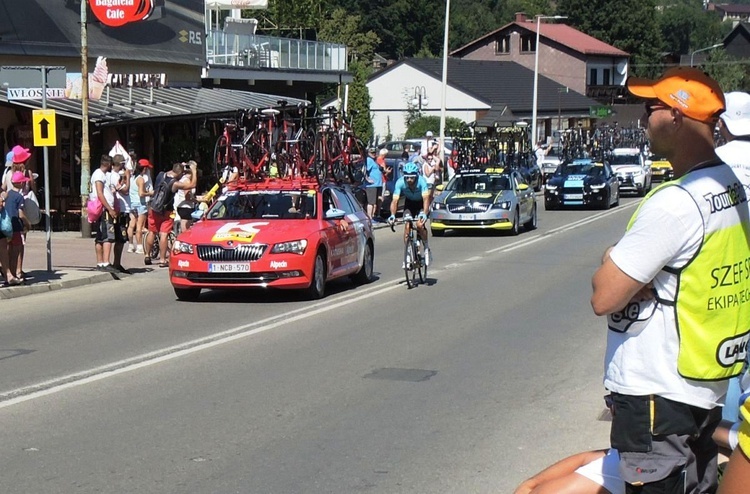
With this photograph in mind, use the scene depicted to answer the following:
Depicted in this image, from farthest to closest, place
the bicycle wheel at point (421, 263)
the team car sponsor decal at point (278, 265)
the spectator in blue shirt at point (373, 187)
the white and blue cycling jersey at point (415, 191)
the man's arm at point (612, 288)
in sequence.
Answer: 1. the spectator in blue shirt at point (373, 187)
2. the white and blue cycling jersey at point (415, 191)
3. the bicycle wheel at point (421, 263)
4. the team car sponsor decal at point (278, 265)
5. the man's arm at point (612, 288)

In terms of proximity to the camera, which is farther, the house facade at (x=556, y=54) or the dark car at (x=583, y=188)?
the house facade at (x=556, y=54)

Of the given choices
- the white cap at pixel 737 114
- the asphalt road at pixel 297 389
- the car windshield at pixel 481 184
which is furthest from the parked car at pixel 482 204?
the white cap at pixel 737 114

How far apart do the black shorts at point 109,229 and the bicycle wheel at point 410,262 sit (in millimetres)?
4702

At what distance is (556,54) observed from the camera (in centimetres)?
10069

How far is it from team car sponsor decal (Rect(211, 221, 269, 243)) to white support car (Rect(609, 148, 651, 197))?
3073cm

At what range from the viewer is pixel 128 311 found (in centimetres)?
1510

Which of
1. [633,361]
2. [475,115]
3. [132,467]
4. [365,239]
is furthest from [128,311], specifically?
[475,115]

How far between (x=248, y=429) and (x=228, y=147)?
1286 cm

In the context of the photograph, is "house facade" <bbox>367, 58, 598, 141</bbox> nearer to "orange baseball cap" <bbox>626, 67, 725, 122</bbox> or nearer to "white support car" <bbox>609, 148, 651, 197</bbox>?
"white support car" <bbox>609, 148, 651, 197</bbox>

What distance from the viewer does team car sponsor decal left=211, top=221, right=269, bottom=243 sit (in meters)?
15.8

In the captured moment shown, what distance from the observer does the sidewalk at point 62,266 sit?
57.8ft

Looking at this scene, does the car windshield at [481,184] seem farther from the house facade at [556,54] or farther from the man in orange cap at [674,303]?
the house facade at [556,54]

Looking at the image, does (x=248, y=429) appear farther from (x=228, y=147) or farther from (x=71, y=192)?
(x=71, y=192)

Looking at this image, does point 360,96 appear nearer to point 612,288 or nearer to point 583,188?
point 583,188
